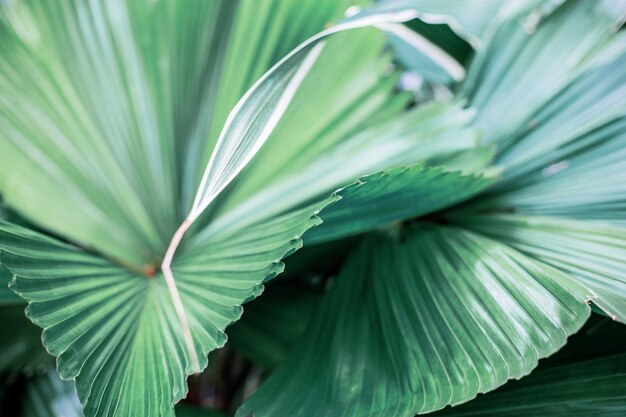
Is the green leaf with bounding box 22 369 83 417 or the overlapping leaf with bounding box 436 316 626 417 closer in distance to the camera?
the overlapping leaf with bounding box 436 316 626 417

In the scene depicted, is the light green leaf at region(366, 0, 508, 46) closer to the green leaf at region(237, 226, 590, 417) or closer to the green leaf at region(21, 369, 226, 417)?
the green leaf at region(237, 226, 590, 417)

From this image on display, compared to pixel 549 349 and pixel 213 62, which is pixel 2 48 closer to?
pixel 213 62

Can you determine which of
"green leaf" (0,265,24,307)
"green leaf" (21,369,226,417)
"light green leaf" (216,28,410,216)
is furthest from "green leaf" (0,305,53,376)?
"light green leaf" (216,28,410,216)


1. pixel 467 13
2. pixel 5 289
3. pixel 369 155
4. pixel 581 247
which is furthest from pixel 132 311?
pixel 467 13

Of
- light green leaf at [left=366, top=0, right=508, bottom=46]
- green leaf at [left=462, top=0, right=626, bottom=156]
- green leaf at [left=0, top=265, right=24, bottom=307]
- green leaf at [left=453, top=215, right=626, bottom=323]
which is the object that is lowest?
green leaf at [left=0, top=265, right=24, bottom=307]

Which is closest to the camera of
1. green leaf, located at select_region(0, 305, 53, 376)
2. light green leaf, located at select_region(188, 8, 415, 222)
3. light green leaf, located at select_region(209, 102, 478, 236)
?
light green leaf, located at select_region(188, 8, 415, 222)

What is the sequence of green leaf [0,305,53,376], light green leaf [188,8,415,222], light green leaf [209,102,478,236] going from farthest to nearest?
1. green leaf [0,305,53,376]
2. light green leaf [209,102,478,236]
3. light green leaf [188,8,415,222]
